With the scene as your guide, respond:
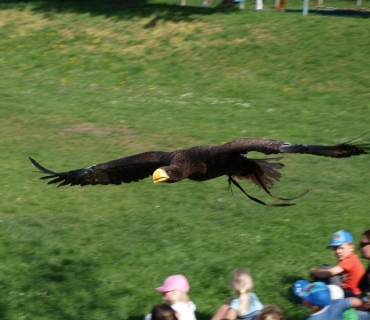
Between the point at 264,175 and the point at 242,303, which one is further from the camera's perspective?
the point at 264,175

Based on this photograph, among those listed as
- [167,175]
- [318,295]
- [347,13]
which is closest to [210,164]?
[167,175]

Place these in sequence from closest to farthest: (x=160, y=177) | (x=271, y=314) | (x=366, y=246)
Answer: (x=271, y=314), (x=366, y=246), (x=160, y=177)

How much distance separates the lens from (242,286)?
5922 mm

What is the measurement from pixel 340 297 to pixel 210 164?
144 centimetres

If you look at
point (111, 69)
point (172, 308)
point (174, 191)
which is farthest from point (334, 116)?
point (172, 308)

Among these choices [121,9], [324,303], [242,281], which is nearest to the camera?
[324,303]

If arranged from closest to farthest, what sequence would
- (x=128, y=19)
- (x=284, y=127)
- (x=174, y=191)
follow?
1. (x=174, y=191)
2. (x=284, y=127)
3. (x=128, y=19)

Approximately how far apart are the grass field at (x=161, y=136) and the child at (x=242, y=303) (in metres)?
0.87

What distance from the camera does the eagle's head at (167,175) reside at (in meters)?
6.28

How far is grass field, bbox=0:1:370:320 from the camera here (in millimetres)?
7566

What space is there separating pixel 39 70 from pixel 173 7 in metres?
5.05

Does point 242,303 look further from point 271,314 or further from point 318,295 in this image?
point 271,314

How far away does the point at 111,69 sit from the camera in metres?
17.8

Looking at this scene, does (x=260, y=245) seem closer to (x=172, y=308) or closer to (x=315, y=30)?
(x=172, y=308)
